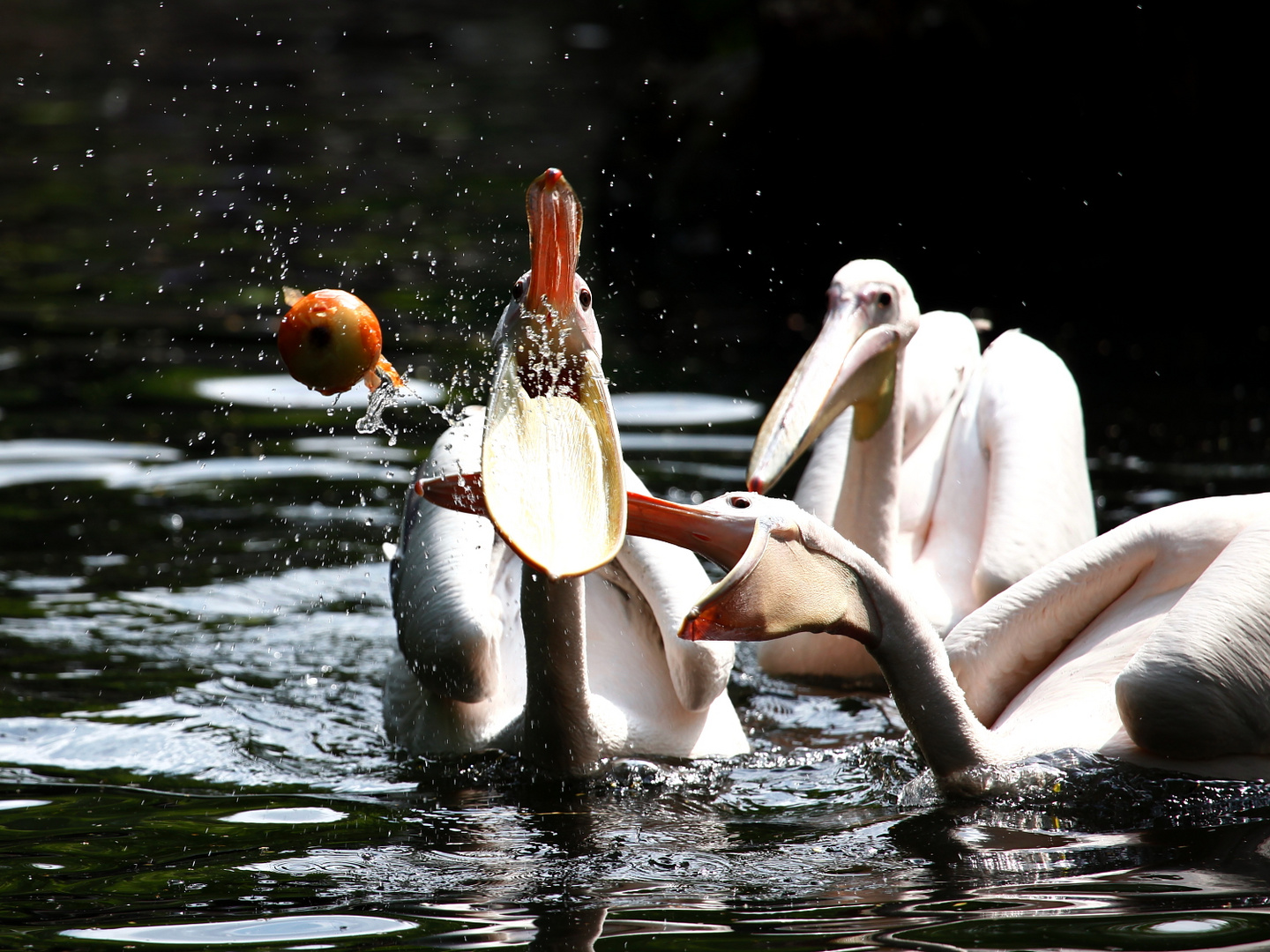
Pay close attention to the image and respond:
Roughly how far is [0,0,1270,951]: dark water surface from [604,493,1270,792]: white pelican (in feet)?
0.48

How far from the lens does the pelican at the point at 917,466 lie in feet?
14.7

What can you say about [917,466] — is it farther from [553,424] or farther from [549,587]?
[553,424]

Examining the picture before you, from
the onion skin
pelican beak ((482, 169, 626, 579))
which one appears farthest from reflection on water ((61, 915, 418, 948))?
the onion skin

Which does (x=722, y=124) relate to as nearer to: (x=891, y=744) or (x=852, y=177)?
(x=852, y=177)

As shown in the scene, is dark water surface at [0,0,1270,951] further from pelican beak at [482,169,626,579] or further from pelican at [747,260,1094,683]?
pelican beak at [482,169,626,579]

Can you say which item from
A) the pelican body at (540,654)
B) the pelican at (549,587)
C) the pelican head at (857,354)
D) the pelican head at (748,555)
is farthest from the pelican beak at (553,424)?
the pelican head at (857,354)

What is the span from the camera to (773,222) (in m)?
10.9

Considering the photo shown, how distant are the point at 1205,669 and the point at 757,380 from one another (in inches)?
189

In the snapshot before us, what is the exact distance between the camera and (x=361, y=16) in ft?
86.1

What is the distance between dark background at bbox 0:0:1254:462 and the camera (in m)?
8.10

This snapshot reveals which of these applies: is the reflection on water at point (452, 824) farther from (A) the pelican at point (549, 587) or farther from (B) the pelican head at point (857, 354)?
(B) the pelican head at point (857, 354)

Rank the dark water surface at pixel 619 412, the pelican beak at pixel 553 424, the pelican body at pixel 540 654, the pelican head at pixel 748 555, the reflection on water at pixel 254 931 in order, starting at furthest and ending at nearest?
the pelican body at pixel 540 654, the dark water surface at pixel 619 412, the pelican head at pixel 748 555, the reflection on water at pixel 254 931, the pelican beak at pixel 553 424

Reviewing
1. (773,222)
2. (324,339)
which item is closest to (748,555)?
(324,339)

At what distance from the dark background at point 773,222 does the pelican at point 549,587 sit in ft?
10.8
